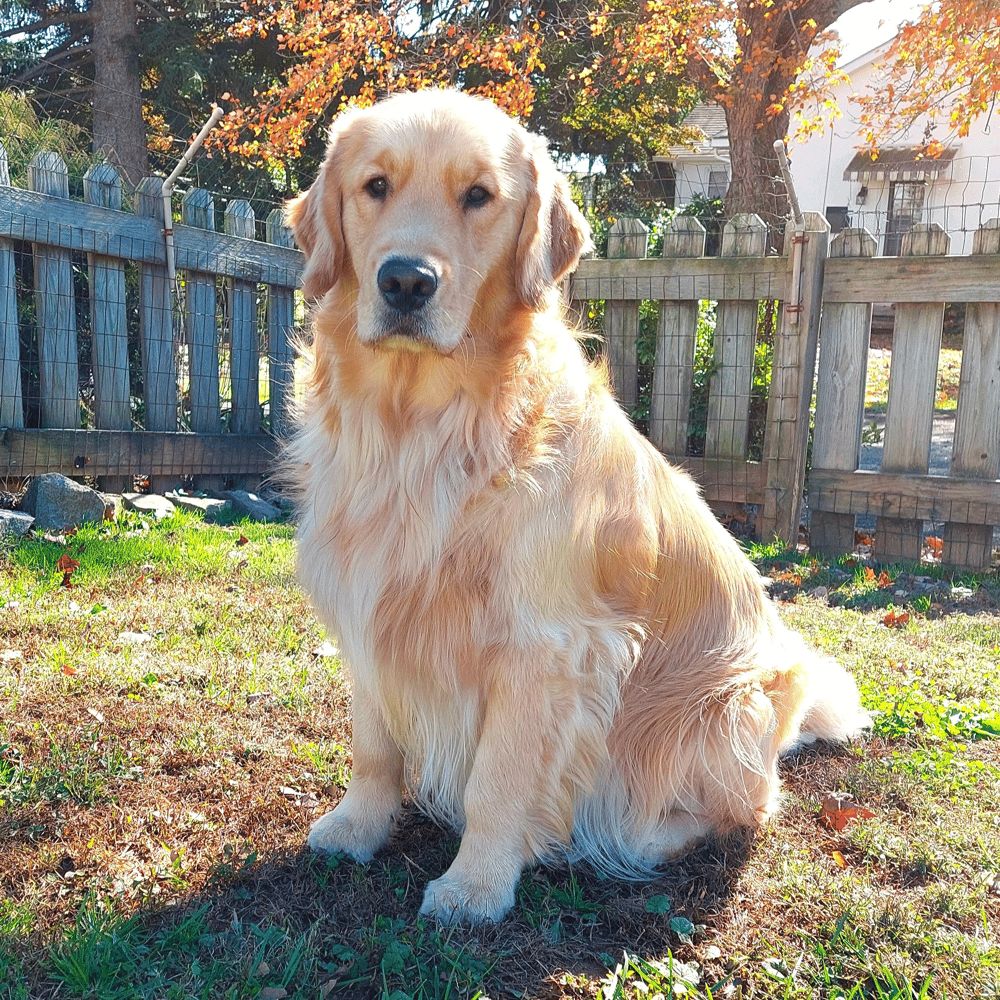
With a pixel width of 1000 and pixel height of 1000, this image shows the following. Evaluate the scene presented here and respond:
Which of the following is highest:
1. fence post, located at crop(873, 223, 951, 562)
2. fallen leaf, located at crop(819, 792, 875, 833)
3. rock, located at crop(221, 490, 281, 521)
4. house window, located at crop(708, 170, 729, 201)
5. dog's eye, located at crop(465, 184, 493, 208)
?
house window, located at crop(708, 170, 729, 201)

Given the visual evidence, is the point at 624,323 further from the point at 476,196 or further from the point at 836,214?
the point at 836,214

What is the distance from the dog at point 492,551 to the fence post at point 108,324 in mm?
3707

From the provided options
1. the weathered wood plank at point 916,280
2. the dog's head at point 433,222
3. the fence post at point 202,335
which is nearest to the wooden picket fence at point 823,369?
the weathered wood plank at point 916,280

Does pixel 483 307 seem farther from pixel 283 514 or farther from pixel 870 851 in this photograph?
pixel 283 514

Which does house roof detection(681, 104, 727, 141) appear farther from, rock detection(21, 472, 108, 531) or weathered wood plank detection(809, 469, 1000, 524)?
rock detection(21, 472, 108, 531)

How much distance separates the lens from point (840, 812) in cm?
272

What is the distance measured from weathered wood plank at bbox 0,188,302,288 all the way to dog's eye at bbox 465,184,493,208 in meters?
4.08

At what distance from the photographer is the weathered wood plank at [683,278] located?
19.8 feet

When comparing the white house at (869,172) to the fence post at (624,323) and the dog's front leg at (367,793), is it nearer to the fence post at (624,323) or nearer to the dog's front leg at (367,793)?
the fence post at (624,323)

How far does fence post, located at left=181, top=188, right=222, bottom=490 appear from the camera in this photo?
6.36 meters

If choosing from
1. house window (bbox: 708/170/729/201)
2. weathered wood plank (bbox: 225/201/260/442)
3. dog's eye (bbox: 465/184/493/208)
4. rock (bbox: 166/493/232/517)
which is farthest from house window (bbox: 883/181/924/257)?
dog's eye (bbox: 465/184/493/208)

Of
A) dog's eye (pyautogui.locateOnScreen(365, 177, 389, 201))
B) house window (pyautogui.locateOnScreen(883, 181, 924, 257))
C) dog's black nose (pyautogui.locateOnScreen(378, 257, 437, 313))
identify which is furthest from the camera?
house window (pyautogui.locateOnScreen(883, 181, 924, 257))

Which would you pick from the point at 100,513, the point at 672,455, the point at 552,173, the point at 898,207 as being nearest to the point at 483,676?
the point at 552,173

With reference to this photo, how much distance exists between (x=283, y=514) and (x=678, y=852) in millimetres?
4571
